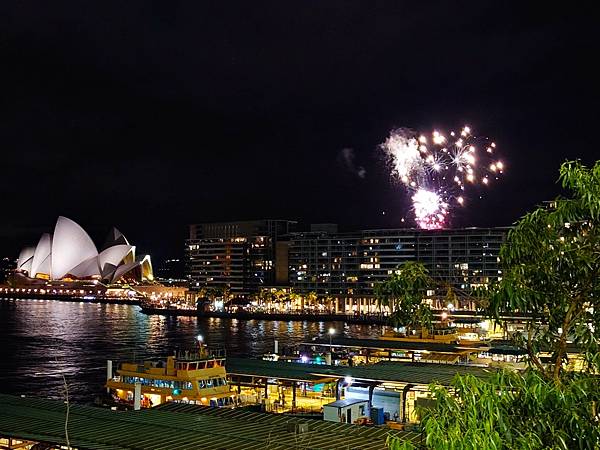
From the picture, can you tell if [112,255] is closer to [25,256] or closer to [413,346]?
[25,256]

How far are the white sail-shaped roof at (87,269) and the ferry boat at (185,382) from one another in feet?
263

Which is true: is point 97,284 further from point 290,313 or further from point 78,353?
point 78,353

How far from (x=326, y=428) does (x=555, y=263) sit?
7175 millimetres

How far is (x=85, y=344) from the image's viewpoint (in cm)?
3778

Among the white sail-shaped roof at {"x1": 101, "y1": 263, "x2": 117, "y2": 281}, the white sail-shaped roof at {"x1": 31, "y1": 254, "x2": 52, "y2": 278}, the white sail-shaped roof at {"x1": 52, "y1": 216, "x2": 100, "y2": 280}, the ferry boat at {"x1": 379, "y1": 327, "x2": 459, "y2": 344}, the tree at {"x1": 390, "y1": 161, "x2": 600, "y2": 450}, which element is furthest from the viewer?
the white sail-shaped roof at {"x1": 31, "y1": 254, "x2": 52, "y2": 278}

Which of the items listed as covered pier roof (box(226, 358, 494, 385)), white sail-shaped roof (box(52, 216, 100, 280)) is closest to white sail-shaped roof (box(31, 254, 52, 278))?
white sail-shaped roof (box(52, 216, 100, 280))

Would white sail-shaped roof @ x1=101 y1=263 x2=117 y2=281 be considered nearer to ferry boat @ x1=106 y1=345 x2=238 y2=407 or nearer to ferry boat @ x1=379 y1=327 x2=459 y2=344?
ferry boat @ x1=379 y1=327 x2=459 y2=344

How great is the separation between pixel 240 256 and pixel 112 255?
692 inches

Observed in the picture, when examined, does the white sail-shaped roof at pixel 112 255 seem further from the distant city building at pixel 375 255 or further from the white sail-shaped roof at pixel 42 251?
the distant city building at pixel 375 255

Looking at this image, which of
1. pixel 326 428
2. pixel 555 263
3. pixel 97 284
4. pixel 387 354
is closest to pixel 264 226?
pixel 97 284

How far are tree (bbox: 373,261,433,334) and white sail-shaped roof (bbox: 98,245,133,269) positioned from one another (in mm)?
94789

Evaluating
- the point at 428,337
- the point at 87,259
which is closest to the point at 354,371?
the point at 428,337

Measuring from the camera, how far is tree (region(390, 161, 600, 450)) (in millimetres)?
3080

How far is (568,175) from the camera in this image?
3.45 metres
